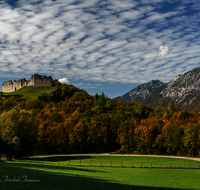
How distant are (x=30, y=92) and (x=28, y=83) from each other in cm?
1419

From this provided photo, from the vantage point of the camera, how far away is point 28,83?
513 feet

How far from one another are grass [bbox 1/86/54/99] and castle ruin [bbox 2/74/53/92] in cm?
377

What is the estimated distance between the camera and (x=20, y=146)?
59781 millimetres

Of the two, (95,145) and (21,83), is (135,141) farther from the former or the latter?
(21,83)

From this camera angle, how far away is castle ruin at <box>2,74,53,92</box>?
152625 millimetres

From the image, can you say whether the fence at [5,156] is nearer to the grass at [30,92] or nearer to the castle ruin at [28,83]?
the grass at [30,92]

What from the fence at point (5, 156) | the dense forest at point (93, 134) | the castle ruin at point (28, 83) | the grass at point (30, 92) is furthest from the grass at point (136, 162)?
the castle ruin at point (28, 83)

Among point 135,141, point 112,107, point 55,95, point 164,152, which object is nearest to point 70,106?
point 55,95

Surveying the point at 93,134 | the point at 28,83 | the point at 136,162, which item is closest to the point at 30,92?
the point at 28,83

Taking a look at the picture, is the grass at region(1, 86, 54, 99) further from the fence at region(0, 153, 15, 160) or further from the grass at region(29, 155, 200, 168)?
the fence at region(0, 153, 15, 160)

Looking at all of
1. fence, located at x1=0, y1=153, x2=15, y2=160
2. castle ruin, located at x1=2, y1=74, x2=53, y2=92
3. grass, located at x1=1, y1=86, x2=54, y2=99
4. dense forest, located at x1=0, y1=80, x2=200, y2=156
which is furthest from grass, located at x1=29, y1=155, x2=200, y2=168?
castle ruin, located at x1=2, y1=74, x2=53, y2=92

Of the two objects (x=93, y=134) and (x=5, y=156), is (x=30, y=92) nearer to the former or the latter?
(x=93, y=134)

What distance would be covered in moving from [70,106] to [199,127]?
269 ft

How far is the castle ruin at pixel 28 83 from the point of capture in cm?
15262
